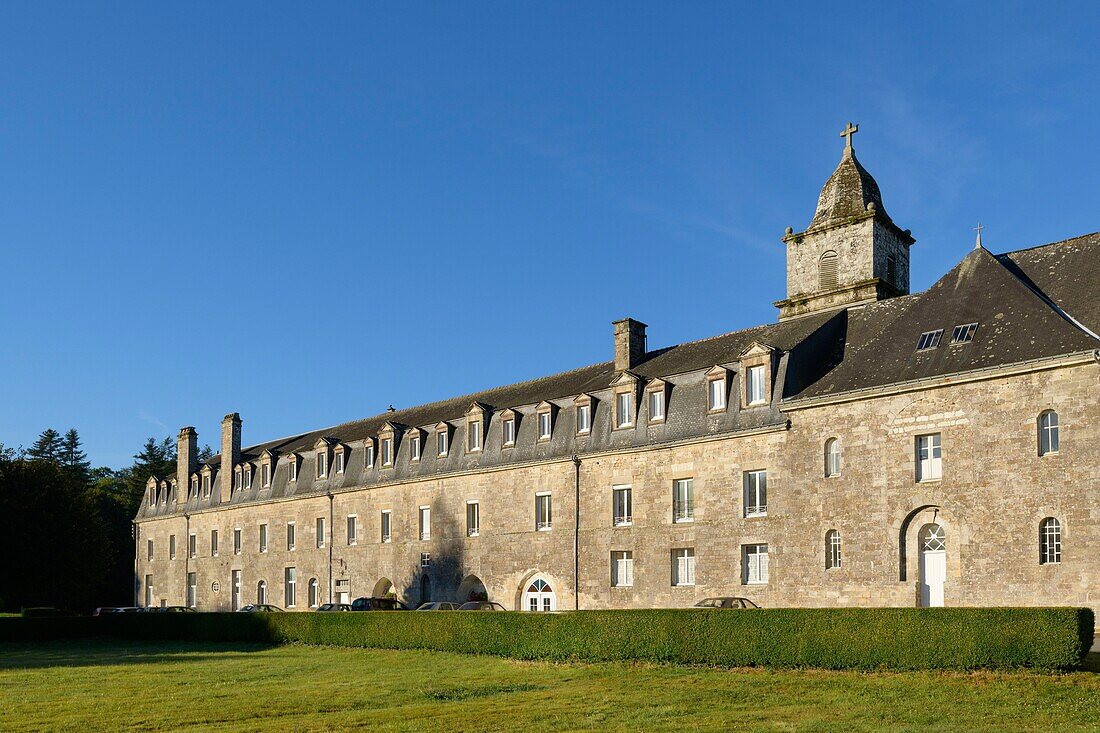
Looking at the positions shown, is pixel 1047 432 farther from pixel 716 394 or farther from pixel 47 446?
pixel 47 446

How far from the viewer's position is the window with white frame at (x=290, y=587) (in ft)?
167

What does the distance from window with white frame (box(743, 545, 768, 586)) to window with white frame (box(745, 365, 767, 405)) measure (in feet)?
14.2

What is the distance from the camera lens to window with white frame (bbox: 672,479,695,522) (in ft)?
114

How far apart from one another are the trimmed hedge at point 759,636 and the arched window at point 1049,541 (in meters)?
6.90

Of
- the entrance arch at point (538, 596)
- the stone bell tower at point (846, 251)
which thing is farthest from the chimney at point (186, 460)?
the stone bell tower at point (846, 251)

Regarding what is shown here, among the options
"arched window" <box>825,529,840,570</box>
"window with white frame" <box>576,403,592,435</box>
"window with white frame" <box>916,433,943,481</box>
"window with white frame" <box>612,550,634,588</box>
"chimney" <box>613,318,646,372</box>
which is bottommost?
"window with white frame" <box>612,550,634,588</box>

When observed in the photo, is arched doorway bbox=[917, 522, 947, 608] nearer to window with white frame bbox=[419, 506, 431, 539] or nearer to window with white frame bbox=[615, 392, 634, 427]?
window with white frame bbox=[615, 392, 634, 427]

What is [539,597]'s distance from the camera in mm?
39188

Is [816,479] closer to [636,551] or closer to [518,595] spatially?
[636,551]

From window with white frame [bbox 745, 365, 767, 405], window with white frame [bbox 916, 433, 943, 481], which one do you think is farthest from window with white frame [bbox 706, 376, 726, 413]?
window with white frame [bbox 916, 433, 943, 481]

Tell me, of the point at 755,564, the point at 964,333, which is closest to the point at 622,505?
the point at 755,564

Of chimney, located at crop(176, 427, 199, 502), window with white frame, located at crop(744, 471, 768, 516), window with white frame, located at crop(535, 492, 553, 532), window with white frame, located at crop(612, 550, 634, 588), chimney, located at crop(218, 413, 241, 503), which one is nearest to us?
window with white frame, located at crop(744, 471, 768, 516)

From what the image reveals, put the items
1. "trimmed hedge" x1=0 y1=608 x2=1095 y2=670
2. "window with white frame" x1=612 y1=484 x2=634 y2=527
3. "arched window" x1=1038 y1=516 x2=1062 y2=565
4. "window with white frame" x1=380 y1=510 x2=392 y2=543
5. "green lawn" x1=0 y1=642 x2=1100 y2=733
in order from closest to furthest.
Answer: "green lawn" x1=0 y1=642 x2=1100 y2=733 → "trimmed hedge" x1=0 y1=608 x2=1095 y2=670 → "arched window" x1=1038 y1=516 x2=1062 y2=565 → "window with white frame" x1=612 y1=484 x2=634 y2=527 → "window with white frame" x1=380 y1=510 x2=392 y2=543

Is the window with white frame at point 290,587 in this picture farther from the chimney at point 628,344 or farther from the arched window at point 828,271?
the arched window at point 828,271
